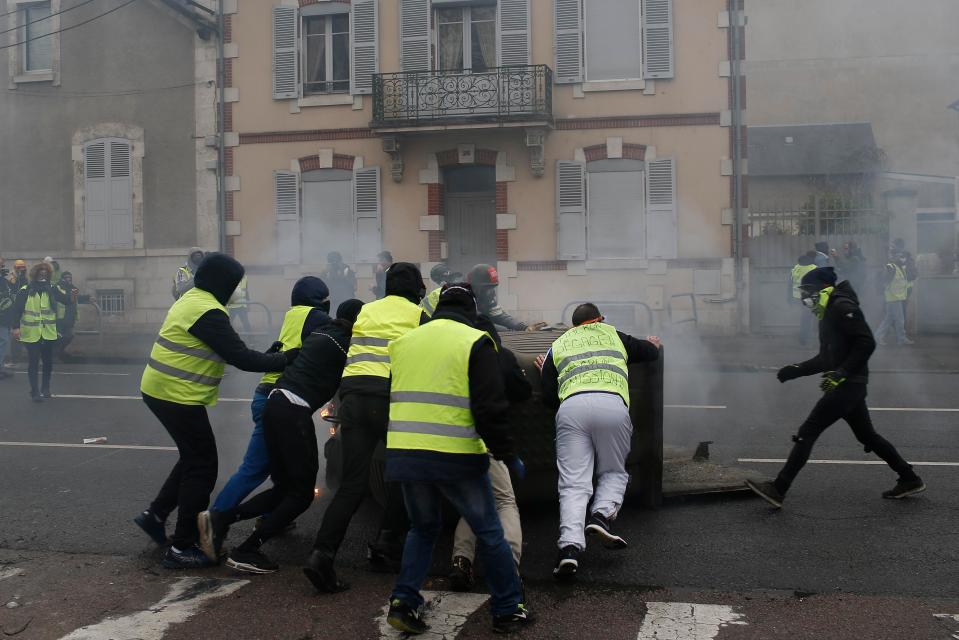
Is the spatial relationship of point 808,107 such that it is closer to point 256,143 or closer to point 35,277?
point 256,143

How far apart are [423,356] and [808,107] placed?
31986 millimetres

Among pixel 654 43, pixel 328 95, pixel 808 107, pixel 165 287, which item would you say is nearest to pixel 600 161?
pixel 654 43

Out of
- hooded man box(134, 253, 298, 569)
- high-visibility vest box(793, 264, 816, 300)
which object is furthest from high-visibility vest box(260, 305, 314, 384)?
high-visibility vest box(793, 264, 816, 300)

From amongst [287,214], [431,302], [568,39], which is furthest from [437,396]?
[287,214]

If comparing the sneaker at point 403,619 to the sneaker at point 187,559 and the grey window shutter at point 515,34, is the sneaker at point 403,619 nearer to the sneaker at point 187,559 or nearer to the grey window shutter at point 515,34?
the sneaker at point 187,559

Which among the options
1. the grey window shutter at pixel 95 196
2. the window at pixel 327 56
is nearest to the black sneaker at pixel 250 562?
the window at pixel 327 56

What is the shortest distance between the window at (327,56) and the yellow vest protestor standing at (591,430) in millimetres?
14498

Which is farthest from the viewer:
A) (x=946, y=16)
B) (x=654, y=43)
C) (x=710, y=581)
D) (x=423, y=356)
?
(x=654, y=43)

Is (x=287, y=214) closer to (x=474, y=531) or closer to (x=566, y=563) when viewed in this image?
(x=566, y=563)

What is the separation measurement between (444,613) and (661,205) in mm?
13949

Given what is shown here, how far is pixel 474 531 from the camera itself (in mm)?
4258

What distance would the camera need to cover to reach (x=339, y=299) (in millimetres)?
15938

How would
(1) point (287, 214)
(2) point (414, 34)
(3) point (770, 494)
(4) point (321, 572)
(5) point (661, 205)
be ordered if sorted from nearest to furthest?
(4) point (321, 572)
(3) point (770, 494)
(5) point (661, 205)
(2) point (414, 34)
(1) point (287, 214)

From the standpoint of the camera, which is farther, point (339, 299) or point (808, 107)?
point (808, 107)
